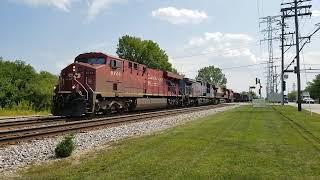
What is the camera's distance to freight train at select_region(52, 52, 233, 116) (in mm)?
25484

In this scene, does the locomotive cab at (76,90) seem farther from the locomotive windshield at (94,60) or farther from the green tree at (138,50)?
the green tree at (138,50)

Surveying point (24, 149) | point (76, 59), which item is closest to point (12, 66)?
point (76, 59)

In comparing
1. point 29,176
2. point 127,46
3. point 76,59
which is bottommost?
point 29,176

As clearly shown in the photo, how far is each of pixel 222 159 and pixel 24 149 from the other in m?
6.22

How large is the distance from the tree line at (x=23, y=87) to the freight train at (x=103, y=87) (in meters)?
11.9

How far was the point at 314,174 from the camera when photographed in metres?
8.74

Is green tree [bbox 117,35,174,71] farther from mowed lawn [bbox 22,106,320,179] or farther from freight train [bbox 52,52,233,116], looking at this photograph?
mowed lawn [bbox 22,106,320,179]

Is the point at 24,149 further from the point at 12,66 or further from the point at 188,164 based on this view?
the point at 12,66

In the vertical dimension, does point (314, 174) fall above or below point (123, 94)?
below

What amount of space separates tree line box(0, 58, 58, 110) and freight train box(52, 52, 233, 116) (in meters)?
11.9

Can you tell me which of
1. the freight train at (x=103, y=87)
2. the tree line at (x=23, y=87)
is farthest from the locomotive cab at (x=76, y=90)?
the tree line at (x=23, y=87)

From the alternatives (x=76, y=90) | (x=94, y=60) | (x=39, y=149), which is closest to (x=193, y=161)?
(x=39, y=149)

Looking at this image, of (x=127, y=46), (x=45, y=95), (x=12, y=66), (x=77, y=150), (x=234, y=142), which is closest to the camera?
(x=77, y=150)

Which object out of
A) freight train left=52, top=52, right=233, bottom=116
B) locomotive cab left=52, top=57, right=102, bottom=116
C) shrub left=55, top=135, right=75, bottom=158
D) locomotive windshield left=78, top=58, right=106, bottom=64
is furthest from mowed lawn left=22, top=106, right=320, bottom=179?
locomotive windshield left=78, top=58, right=106, bottom=64
